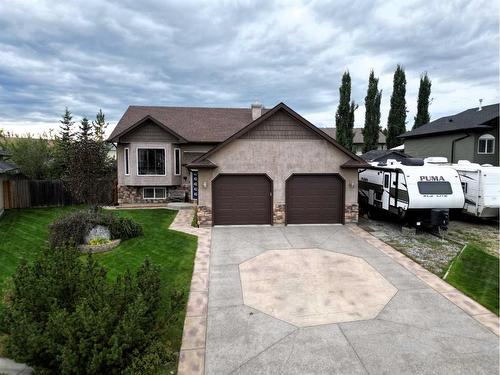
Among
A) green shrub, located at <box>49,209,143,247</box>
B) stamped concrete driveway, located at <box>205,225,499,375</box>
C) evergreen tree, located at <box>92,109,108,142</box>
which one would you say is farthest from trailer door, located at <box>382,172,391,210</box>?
evergreen tree, located at <box>92,109,108,142</box>

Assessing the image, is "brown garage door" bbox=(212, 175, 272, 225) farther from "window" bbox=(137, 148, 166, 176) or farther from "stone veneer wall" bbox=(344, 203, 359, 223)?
"window" bbox=(137, 148, 166, 176)

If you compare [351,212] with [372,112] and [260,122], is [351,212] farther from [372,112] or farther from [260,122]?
[372,112]

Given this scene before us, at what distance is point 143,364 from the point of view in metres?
5.00

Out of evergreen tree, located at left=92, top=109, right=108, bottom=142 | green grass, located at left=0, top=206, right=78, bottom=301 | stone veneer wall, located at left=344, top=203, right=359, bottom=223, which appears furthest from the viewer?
evergreen tree, located at left=92, top=109, right=108, bottom=142

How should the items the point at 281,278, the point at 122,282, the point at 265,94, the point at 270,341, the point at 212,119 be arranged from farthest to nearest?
1. the point at 265,94
2. the point at 212,119
3. the point at 281,278
4. the point at 122,282
5. the point at 270,341

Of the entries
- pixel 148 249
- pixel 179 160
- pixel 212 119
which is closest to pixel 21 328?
pixel 148 249

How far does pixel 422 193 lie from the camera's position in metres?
13.9

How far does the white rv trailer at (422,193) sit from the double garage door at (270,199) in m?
2.33

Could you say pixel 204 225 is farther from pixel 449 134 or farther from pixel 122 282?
pixel 449 134

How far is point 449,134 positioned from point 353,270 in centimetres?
2121

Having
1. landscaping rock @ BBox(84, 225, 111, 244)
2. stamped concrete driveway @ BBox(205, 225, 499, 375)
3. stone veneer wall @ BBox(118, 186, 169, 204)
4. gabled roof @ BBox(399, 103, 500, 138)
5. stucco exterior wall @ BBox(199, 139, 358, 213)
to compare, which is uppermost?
gabled roof @ BBox(399, 103, 500, 138)

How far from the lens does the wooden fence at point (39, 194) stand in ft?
66.1

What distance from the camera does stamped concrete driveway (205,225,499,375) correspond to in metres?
5.55

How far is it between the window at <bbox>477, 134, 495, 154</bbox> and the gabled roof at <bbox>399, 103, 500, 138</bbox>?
70 cm
